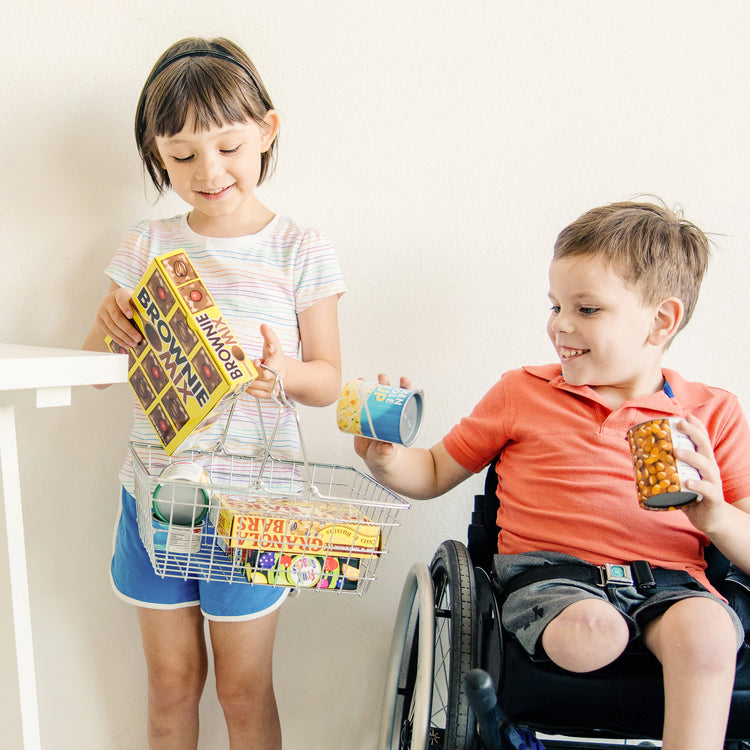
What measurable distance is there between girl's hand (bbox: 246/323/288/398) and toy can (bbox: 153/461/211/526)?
6.0 inches

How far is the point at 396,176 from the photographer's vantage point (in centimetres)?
135

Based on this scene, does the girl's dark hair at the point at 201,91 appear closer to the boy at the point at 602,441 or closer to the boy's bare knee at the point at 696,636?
the boy at the point at 602,441

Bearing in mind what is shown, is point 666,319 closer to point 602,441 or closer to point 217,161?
point 602,441

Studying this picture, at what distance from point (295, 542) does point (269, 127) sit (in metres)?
0.68

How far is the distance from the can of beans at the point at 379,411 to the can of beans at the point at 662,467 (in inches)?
11.3

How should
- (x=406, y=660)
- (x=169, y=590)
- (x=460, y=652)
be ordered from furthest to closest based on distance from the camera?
(x=406, y=660) < (x=169, y=590) < (x=460, y=652)

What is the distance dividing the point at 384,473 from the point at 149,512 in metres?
0.38

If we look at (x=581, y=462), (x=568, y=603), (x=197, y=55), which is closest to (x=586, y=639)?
(x=568, y=603)

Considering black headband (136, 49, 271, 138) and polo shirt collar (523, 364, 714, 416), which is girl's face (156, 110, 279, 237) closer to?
black headband (136, 49, 271, 138)

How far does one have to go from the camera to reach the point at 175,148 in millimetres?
1098

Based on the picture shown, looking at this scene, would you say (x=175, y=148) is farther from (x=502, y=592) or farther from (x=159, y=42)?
(x=502, y=592)

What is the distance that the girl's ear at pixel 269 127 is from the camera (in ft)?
3.81

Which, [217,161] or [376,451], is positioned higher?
[217,161]

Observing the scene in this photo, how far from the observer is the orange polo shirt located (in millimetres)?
1051
